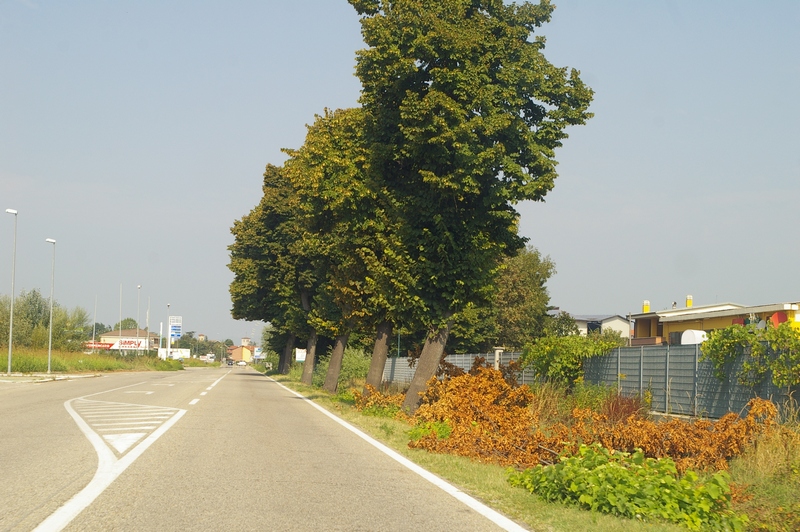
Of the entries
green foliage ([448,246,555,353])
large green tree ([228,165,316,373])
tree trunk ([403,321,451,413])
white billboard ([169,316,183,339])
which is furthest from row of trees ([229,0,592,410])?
white billboard ([169,316,183,339])

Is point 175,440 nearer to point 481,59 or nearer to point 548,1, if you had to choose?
point 481,59

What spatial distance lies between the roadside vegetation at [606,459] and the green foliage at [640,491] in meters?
0.01

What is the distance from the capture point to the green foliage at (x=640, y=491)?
22.9 ft

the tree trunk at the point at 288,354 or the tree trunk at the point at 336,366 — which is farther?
the tree trunk at the point at 288,354

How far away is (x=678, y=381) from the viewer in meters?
15.7

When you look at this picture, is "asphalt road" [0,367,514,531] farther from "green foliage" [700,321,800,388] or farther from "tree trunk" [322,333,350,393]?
"tree trunk" [322,333,350,393]

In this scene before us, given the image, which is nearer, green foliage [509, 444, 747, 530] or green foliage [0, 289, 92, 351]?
green foliage [509, 444, 747, 530]

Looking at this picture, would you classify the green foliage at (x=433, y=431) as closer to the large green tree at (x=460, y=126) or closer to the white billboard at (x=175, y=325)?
the large green tree at (x=460, y=126)

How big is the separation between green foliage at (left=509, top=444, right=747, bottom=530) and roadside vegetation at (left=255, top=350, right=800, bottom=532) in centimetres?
1

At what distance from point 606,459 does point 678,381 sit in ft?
26.5

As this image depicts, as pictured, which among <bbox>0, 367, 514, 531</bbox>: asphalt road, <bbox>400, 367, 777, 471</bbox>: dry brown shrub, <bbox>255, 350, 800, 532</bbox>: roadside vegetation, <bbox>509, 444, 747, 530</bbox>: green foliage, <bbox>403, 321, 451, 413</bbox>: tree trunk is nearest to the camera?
<bbox>0, 367, 514, 531</bbox>: asphalt road

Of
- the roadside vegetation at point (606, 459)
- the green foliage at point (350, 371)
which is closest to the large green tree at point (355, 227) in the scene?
the roadside vegetation at point (606, 459)

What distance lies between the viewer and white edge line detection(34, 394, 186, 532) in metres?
6.12

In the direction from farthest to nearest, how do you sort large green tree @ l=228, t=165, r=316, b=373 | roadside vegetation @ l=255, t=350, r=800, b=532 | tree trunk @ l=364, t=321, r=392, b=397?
1. large green tree @ l=228, t=165, r=316, b=373
2. tree trunk @ l=364, t=321, r=392, b=397
3. roadside vegetation @ l=255, t=350, r=800, b=532
